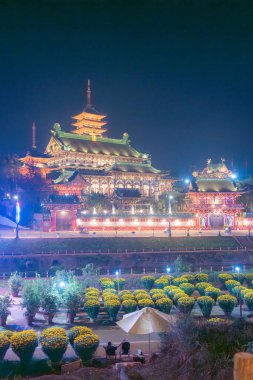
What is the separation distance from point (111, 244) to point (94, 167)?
40393mm

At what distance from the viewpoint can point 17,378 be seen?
13.3 m

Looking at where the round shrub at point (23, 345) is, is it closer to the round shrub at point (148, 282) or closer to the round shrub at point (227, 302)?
the round shrub at point (227, 302)

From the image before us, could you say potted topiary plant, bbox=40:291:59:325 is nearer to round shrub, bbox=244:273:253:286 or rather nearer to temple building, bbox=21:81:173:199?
round shrub, bbox=244:273:253:286

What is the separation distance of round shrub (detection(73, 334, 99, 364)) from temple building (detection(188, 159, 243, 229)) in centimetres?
5604

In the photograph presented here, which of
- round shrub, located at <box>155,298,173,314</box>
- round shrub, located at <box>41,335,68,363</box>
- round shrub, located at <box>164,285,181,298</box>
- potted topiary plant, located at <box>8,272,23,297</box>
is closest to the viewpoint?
round shrub, located at <box>41,335,68,363</box>

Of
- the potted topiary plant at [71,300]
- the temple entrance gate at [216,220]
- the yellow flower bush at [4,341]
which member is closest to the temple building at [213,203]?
the temple entrance gate at [216,220]

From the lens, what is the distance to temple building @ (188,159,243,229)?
70.1 m

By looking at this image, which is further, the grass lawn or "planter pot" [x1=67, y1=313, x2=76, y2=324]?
the grass lawn

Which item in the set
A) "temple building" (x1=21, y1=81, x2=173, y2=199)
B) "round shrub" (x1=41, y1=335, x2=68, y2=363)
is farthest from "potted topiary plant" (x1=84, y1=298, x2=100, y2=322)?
"temple building" (x1=21, y1=81, x2=173, y2=199)

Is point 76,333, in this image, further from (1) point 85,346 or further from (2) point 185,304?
(2) point 185,304

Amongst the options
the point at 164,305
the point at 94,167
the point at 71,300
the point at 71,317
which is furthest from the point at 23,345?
the point at 94,167

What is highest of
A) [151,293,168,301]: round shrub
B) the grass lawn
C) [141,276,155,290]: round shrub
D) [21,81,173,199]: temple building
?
[21,81,173,199]: temple building

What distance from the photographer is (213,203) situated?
71.2 metres

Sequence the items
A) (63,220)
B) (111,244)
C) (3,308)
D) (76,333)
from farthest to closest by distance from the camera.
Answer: (63,220)
(111,244)
(3,308)
(76,333)
